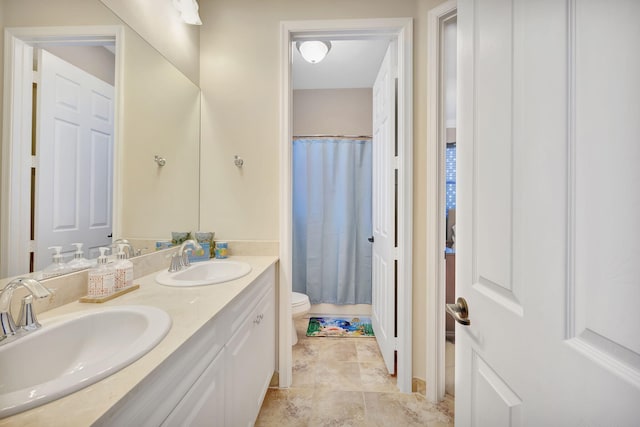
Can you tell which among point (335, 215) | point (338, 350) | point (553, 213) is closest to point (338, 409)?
point (338, 350)

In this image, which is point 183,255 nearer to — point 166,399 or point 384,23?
point 166,399

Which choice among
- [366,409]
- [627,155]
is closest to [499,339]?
[627,155]

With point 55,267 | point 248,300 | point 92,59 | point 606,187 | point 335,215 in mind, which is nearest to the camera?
point 606,187

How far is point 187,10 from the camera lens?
151cm

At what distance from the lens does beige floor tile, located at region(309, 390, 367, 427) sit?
1.42 metres

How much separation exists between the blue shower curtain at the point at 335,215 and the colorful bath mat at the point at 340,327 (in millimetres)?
178

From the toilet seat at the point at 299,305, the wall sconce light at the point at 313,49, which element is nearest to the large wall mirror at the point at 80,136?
the wall sconce light at the point at 313,49

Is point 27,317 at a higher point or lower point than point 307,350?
higher

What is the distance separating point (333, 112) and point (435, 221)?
6.09 feet

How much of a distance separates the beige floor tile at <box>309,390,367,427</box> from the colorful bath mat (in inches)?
29.9

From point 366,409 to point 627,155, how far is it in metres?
1.70

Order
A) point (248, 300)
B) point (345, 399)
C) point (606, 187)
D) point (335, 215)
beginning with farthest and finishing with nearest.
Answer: point (335, 215) < point (345, 399) < point (248, 300) < point (606, 187)

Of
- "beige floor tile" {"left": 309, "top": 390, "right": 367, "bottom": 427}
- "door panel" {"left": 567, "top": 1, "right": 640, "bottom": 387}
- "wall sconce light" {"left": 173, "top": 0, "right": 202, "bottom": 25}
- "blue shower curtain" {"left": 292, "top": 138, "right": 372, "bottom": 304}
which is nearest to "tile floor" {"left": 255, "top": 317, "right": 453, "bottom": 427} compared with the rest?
"beige floor tile" {"left": 309, "top": 390, "right": 367, "bottom": 427}

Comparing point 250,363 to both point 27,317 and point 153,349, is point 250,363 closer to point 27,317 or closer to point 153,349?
point 153,349
